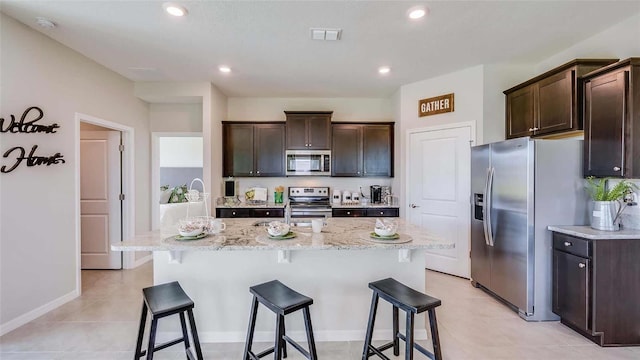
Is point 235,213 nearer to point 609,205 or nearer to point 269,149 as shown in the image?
point 269,149

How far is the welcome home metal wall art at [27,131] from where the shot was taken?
8.38 ft

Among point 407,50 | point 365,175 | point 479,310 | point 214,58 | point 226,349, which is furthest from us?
point 365,175

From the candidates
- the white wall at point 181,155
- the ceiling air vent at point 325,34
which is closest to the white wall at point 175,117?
the white wall at point 181,155

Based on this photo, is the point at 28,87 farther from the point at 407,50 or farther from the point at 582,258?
the point at 582,258

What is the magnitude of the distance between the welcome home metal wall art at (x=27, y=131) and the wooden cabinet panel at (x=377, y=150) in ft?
13.1

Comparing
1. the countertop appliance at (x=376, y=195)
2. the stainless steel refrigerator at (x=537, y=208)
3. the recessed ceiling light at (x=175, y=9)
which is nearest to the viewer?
the recessed ceiling light at (x=175, y=9)

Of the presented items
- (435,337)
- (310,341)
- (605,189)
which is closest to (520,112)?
(605,189)

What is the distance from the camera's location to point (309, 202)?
194 inches

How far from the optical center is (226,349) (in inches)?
89.4

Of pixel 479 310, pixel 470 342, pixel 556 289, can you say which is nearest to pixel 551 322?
pixel 556 289

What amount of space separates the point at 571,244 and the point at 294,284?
7.94 feet

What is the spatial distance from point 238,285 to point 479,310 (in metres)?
2.43

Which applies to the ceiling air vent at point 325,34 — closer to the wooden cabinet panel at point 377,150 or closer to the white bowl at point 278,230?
the white bowl at point 278,230

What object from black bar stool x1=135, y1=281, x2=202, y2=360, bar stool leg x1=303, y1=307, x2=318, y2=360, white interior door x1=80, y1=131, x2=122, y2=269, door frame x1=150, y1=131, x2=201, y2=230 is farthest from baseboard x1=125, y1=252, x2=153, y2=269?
bar stool leg x1=303, y1=307, x2=318, y2=360
